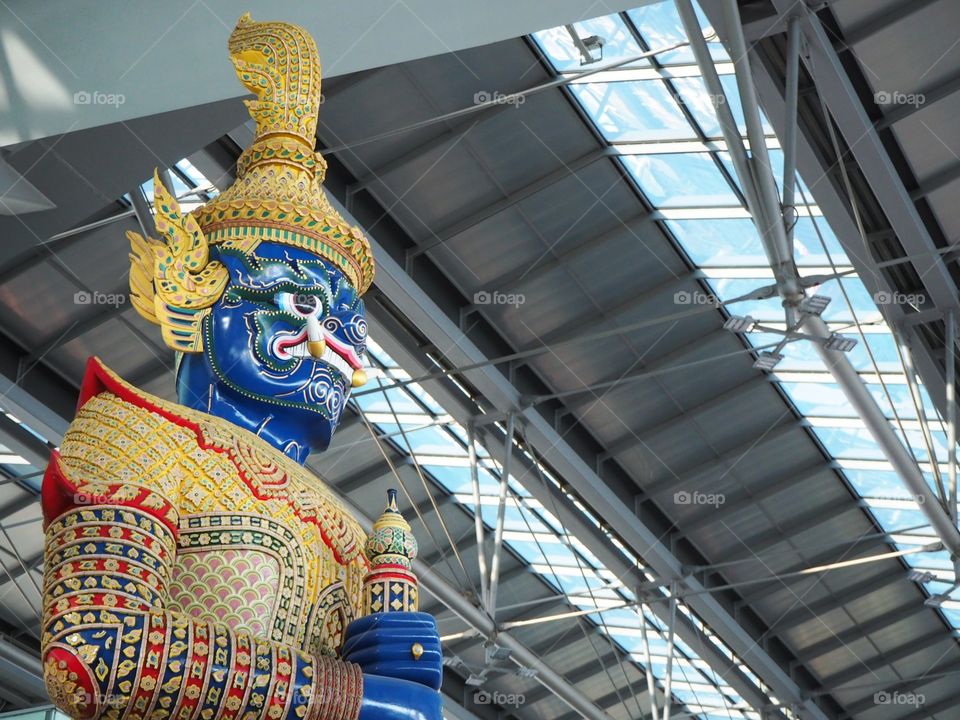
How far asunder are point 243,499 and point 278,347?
0.72 m

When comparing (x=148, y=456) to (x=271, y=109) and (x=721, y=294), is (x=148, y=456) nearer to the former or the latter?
(x=271, y=109)

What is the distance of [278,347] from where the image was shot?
5566 millimetres

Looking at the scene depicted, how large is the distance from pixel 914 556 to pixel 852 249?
938cm

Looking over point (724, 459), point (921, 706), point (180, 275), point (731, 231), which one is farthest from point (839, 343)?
point (921, 706)

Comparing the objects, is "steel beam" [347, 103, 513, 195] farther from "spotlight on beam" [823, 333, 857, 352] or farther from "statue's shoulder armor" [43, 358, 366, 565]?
"statue's shoulder armor" [43, 358, 366, 565]

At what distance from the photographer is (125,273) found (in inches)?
590

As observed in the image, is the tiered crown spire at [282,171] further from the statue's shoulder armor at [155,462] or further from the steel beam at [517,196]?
the steel beam at [517,196]

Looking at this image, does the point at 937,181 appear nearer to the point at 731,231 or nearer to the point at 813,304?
the point at 813,304

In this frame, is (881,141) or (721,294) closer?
(881,141)

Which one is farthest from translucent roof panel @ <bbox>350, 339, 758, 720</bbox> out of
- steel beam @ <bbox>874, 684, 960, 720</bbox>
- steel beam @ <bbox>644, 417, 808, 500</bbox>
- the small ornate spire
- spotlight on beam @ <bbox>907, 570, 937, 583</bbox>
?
the small ornate spire

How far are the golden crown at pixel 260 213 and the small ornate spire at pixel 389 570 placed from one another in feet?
3.69

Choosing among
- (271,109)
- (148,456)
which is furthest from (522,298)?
(148,456)

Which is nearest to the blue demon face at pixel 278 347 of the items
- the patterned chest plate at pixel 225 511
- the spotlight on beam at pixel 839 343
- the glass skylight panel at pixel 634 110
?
the patterned chest plate at pixel 225 511

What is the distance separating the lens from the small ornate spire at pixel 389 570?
5.20 meters
